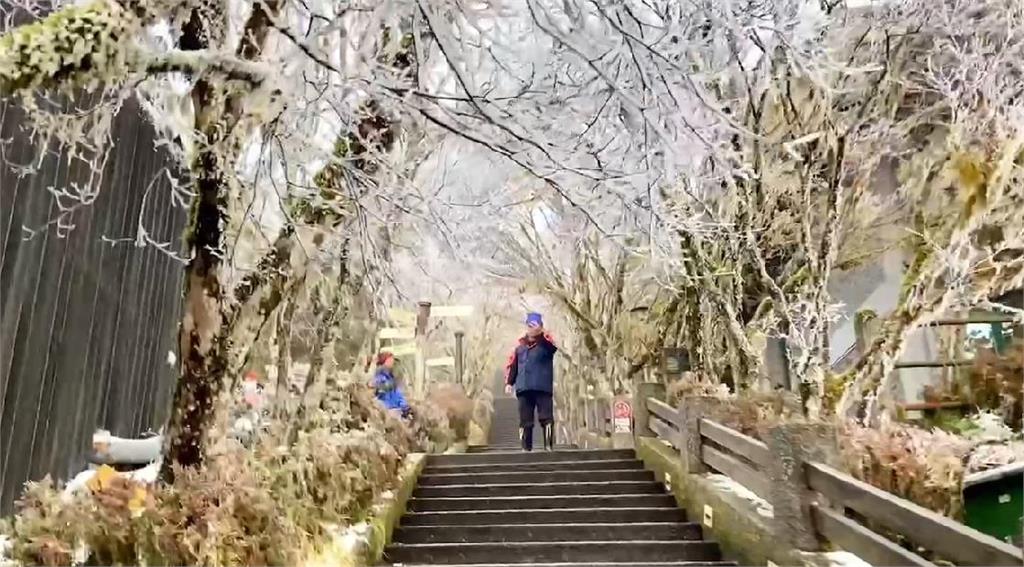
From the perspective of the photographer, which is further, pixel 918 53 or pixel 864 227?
pixel 864 227

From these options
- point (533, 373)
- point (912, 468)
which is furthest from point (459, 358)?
point (912, 468)

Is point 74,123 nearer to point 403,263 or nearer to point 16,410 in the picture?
point 16,410

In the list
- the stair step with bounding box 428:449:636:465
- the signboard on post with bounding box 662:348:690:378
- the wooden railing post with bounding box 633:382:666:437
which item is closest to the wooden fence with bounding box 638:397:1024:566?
the wooden railing post with bounding box 633:382:666:437

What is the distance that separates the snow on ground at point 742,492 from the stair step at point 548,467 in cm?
242

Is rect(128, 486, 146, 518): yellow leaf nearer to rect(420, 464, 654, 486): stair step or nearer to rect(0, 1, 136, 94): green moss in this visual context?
rect(0, 1, 136, 94): green moss

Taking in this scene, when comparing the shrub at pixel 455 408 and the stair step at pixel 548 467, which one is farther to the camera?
the shrub at pixel 455 408

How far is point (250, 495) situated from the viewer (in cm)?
469

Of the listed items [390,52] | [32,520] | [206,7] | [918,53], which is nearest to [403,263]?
[390,52]

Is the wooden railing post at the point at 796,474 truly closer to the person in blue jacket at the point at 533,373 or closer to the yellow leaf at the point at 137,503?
the yellow leaf at the point at 137,503

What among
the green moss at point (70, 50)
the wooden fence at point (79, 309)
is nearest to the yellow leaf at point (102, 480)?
the wooden fence at point (79, 309)

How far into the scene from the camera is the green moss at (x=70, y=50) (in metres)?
3.51

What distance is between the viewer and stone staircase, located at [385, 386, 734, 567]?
6.48 meters

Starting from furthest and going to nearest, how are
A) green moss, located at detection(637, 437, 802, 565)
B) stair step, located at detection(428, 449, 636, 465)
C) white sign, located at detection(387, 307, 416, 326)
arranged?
1. stair step, located at detection(428, 449, 636, 465)
2. white sign, located at detection(387, 307, 416, 326)
3. green moss, located at detection(637, 437, 802, 565)

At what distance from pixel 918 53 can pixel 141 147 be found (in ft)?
28.0
